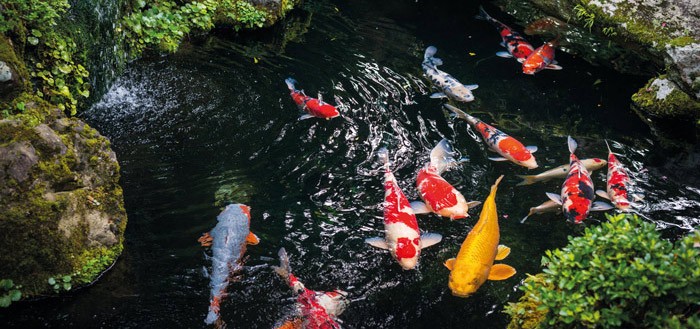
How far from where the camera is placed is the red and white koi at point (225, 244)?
5.02m

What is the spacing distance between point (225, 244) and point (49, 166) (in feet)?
5.80

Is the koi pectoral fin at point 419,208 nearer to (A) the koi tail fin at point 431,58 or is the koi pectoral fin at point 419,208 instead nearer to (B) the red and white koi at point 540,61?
(A) the koi tail fin at point 431,58

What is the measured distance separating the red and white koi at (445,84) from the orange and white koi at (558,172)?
6.72 ft

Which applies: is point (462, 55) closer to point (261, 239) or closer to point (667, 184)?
point (667, 184)

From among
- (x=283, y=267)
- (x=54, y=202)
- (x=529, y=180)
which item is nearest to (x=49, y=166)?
(x=54, y=202)

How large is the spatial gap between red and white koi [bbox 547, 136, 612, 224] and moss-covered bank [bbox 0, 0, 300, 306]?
194 inches

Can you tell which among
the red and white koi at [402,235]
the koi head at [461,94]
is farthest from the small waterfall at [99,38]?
the koi head at [461,94]

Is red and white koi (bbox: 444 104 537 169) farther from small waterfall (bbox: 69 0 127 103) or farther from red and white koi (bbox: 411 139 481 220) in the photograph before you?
small waterfall (bbox: 69 0 127 103)

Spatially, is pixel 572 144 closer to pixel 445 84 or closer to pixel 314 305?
pixel 445 84

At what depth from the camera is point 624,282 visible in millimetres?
3264

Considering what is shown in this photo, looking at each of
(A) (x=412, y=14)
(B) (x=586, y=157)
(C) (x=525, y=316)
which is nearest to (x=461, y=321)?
(C) (x=525, y=316)

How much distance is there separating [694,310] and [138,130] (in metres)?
6.37

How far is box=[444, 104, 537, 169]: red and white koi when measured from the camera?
7223mm

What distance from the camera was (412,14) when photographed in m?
11.8
